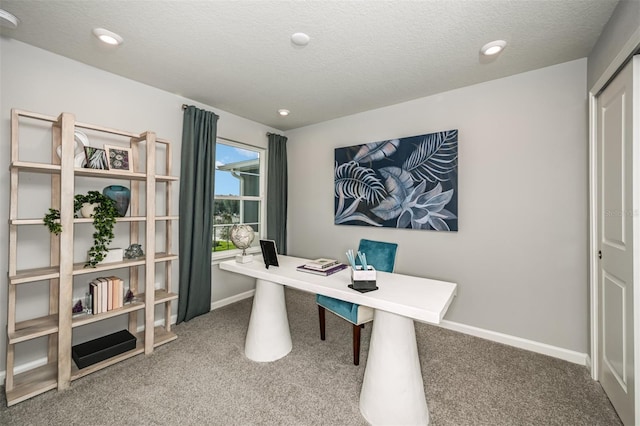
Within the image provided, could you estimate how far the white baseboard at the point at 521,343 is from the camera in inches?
84.1

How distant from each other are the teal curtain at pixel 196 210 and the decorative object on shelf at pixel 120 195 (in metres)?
0.59

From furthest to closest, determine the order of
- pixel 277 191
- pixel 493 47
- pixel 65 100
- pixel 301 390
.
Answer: pixel 277 191 → pixel 65 100 → pixel 493 47 → pixel 301 390

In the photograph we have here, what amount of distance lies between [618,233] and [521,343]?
1255mm

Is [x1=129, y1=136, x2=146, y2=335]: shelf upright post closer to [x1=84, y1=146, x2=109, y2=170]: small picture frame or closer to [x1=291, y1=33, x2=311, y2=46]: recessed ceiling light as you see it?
[x1=84, y1=146, x2=109, y2=170]: small picture frame

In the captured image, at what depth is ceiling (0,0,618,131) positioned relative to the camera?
5.22ft

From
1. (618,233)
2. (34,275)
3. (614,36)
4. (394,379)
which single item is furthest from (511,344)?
(34,275)

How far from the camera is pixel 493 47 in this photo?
1.93 metres

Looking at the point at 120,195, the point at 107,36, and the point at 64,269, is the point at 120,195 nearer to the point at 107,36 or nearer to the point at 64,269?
the point at 64,269

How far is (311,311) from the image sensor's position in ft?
10.3

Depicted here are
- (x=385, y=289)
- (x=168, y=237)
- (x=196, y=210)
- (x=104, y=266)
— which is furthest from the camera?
(x=196, y=210)

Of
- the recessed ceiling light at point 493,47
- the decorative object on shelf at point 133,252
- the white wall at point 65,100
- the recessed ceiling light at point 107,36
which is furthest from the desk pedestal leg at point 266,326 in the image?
the recessed ceiling light at point 493,47

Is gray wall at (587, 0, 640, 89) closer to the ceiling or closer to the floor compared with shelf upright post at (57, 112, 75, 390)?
closer to the ceiling

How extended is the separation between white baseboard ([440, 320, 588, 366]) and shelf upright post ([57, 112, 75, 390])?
3095 mm

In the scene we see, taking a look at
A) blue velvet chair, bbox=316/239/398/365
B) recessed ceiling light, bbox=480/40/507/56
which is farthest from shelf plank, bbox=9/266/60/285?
recessed ceiling light, bbox=480/40/507/56
